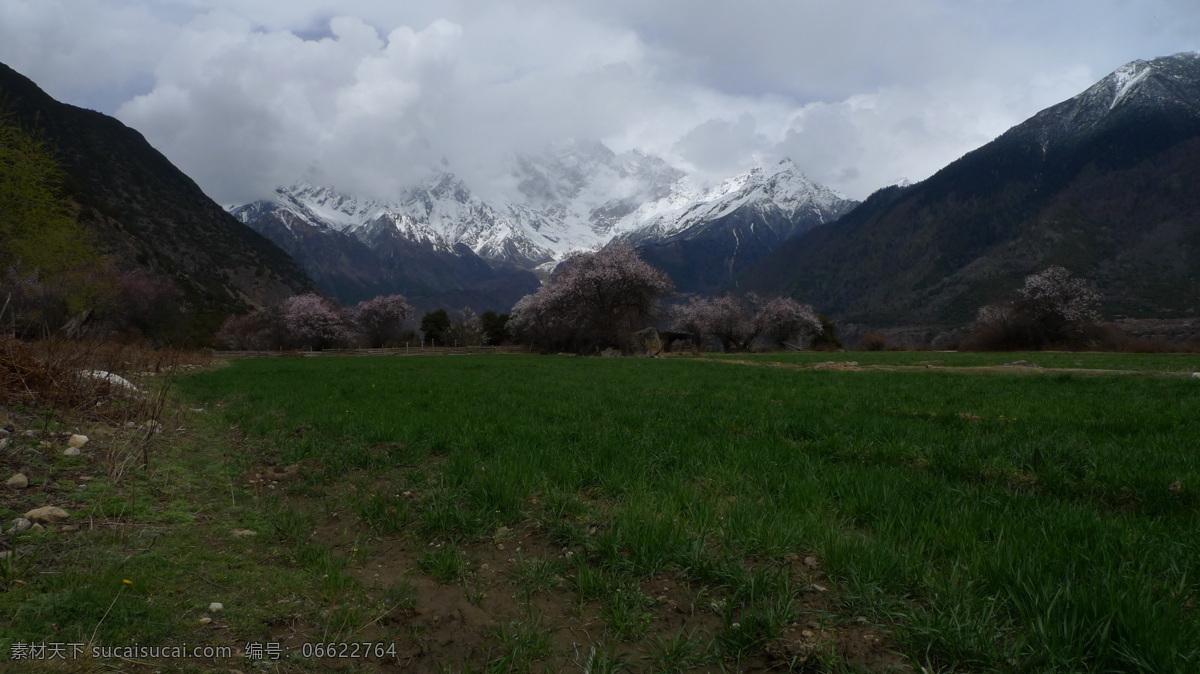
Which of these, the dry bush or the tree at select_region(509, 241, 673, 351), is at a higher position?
the tree at select_region(509, 241, 673, 351)

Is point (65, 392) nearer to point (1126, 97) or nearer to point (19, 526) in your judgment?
point (19, 526)

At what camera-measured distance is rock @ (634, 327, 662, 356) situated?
4250cm

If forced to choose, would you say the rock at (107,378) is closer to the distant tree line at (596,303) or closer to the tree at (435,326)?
the distant tree line at (596,303)

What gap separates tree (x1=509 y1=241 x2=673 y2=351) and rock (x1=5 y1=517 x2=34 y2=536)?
39131 mm

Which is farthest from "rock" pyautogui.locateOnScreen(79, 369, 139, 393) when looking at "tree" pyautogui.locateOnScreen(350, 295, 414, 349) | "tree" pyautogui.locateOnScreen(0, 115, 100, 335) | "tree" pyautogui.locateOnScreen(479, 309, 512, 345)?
"tree" pyautogui.locateOnScreen(350, 295, 414, 349)

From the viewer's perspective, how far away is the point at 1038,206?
5886 inches

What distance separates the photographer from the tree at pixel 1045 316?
46906mm

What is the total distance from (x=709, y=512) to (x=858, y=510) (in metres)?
1.08

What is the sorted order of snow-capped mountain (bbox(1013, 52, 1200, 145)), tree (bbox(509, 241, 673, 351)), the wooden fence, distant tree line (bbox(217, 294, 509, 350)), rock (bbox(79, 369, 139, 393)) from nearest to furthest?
rock (bbox(79, 369, 139, 393)) < tree (bbox(509, 241, 673, 351)) < the wooden fence < distant tree line (bbox(217, 294, 509, 350)) < snow-capped mountain (bbox(1013, 52, 1200, 145))

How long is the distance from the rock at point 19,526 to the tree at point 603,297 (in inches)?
1541

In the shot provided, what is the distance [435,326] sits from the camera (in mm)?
78000

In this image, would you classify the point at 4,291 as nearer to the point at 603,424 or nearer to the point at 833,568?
the point at 603,424

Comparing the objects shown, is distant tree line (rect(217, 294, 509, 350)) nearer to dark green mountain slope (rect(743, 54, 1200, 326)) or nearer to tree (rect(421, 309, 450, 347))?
tree (rect(421, 309, 450, 347))

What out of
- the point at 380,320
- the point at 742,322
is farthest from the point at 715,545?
the point at 380,320
